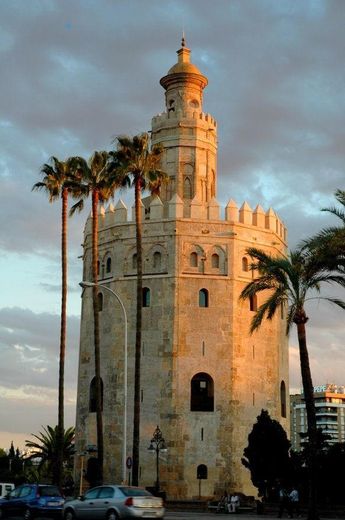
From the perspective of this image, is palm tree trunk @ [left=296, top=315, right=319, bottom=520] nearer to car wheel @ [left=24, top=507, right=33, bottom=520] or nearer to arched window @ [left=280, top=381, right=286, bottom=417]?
car wheel @ [left=24, top=507, right=33, bottom=520]

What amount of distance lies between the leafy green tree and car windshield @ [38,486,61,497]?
1541 centimetres

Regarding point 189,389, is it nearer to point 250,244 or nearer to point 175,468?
point 175,468

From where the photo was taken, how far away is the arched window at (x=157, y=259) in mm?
52719

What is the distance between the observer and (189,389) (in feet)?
166

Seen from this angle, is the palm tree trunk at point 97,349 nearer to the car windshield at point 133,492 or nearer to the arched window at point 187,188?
the arched window at point 187,188

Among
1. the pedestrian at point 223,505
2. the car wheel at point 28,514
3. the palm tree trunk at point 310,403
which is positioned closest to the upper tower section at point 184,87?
the pedestrian at point 223,505

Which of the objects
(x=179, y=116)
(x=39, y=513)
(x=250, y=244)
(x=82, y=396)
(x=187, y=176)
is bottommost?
(x=39, y=513)

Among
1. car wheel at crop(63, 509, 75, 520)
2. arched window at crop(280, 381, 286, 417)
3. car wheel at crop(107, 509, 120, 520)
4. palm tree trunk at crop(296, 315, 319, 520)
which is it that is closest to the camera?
car wheel at crop(107, 509, 120, 520)

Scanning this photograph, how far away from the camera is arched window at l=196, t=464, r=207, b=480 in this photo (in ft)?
163

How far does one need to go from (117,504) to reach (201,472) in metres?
25.6

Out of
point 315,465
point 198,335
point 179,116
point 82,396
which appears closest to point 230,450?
point 198,335

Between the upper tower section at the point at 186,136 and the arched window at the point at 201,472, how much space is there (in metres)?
16.7

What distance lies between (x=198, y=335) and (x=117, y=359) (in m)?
5.30

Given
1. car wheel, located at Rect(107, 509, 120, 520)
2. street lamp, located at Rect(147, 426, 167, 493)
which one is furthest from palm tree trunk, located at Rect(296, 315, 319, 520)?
street lamp, located at Rect(147, 426, 167, 493)
